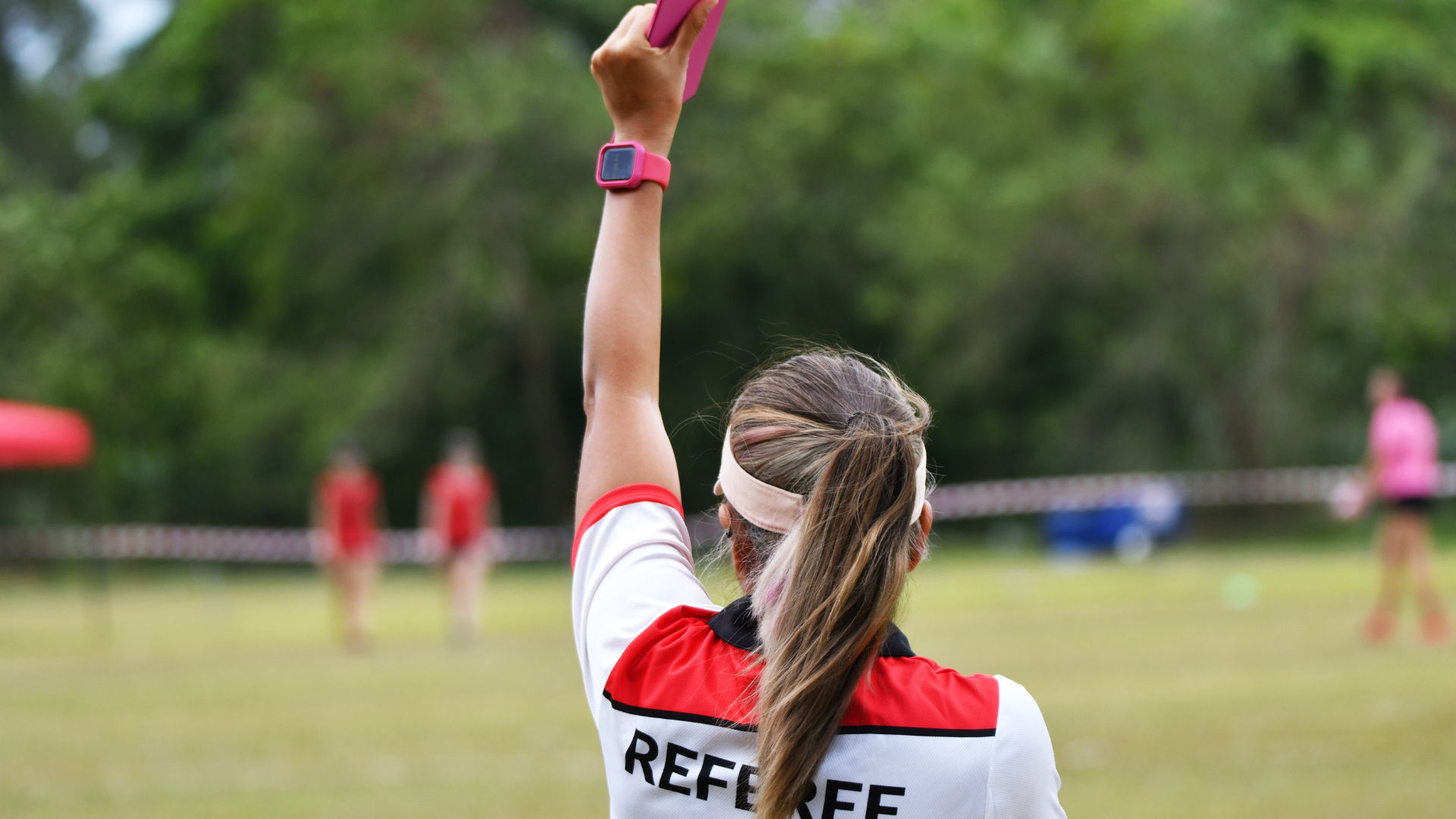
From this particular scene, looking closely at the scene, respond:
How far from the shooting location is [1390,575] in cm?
1244

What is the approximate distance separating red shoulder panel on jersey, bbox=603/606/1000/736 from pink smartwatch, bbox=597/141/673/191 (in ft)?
1.86

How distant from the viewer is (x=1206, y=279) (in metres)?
30.7

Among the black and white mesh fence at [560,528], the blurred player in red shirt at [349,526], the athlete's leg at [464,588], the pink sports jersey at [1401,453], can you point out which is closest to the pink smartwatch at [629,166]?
the pink sports jersey at [1401,453]

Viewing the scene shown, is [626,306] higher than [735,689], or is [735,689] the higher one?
[626,306]

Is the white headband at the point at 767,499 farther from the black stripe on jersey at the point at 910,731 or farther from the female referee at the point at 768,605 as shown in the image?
the black stripe on jersey at the point at 910,731

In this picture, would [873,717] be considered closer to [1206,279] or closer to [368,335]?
[1206,279]

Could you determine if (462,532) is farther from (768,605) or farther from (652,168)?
(768,605)

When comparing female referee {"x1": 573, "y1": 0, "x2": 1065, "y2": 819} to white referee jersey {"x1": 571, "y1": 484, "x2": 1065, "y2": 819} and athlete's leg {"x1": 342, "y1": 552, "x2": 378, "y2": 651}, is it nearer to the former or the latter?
white referee jersey {"x1": 571, "y1": 484, "x2": 1065, "y2": 819}

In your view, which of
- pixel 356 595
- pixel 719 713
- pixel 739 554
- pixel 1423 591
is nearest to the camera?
pixel 719 713

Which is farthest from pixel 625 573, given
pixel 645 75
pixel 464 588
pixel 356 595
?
pixel 356 595

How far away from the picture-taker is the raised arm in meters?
1.95

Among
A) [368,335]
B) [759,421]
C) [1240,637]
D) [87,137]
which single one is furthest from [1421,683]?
[87,137]

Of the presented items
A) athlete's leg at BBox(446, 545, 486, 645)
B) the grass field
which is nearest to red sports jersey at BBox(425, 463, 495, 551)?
athlete's leg at BBox(446, 545, 486, 645)

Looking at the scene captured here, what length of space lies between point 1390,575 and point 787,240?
81.6ft
